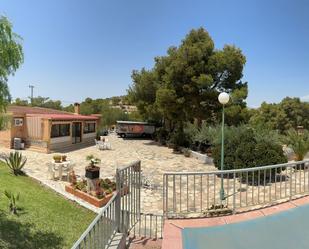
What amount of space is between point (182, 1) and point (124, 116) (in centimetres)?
3388

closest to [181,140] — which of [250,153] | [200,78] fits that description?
[200,78]

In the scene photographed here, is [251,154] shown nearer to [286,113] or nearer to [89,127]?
[89,127]

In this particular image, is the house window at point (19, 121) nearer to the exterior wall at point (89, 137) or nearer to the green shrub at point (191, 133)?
the exterior wall at point (89, 137)

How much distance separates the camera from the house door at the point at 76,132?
25.2 meters

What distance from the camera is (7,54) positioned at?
15.4 ft

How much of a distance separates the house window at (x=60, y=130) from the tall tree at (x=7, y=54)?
1751cm

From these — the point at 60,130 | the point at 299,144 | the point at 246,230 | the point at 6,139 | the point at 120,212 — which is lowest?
the point at 246,230

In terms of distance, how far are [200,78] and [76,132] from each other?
39.6 feet

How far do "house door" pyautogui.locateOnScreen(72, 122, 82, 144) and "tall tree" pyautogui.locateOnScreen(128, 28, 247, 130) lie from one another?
8.03 m

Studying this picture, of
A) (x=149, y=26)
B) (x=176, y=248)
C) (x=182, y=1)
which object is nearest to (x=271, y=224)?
(x=176, y=248)

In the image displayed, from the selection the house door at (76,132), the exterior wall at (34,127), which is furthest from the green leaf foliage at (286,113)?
the exterior wall at (34,127)

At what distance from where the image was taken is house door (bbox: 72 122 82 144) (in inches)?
992

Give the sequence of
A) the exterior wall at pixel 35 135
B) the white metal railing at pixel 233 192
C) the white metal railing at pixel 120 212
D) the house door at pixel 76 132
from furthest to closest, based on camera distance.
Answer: the house door at pixel 76 132
the exterior wall at pixel 35 135
the white metal railing at pixel 233 192
the white metal railing at pixel 120 212

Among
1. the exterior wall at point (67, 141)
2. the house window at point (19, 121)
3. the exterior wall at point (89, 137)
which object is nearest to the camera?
the exterior wall at point (67, 141)
